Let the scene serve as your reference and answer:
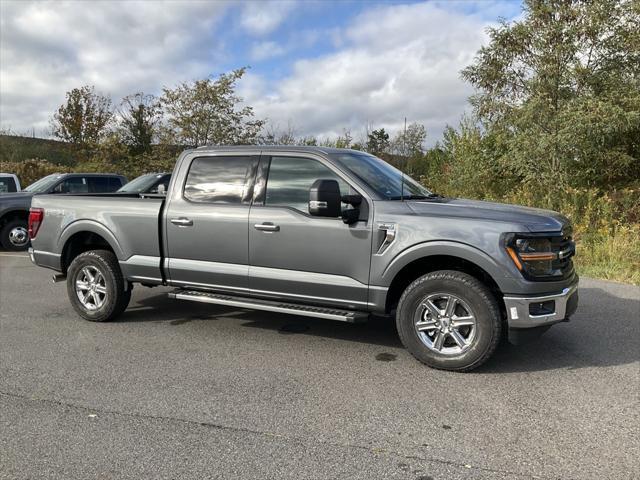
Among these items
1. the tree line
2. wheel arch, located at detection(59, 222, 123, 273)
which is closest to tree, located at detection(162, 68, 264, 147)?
the tree line

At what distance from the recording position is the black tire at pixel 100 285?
581 cm

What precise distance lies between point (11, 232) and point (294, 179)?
962 centimetres

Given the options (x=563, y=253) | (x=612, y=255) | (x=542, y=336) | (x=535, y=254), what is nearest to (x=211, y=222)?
(x=535, y=254)

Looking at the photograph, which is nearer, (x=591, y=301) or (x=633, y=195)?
(x=591, y=301)

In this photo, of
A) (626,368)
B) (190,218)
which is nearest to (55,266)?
(190,218)

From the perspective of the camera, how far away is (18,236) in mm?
12008

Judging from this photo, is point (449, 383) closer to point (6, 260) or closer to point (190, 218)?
point (190, 218)

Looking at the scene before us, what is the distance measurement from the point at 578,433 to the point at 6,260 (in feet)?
35.5

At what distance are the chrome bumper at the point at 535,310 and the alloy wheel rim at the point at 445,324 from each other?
30 cm

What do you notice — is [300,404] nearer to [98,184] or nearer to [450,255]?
[450,255]

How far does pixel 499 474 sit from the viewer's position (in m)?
2.85

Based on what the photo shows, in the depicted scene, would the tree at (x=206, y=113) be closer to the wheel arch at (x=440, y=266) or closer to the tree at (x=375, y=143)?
the tree at (x=375, y=143)

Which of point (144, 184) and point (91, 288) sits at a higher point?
point (144, 184)

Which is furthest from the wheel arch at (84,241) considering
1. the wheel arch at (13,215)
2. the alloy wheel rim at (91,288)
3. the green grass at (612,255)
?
the green grass at (612,255)
